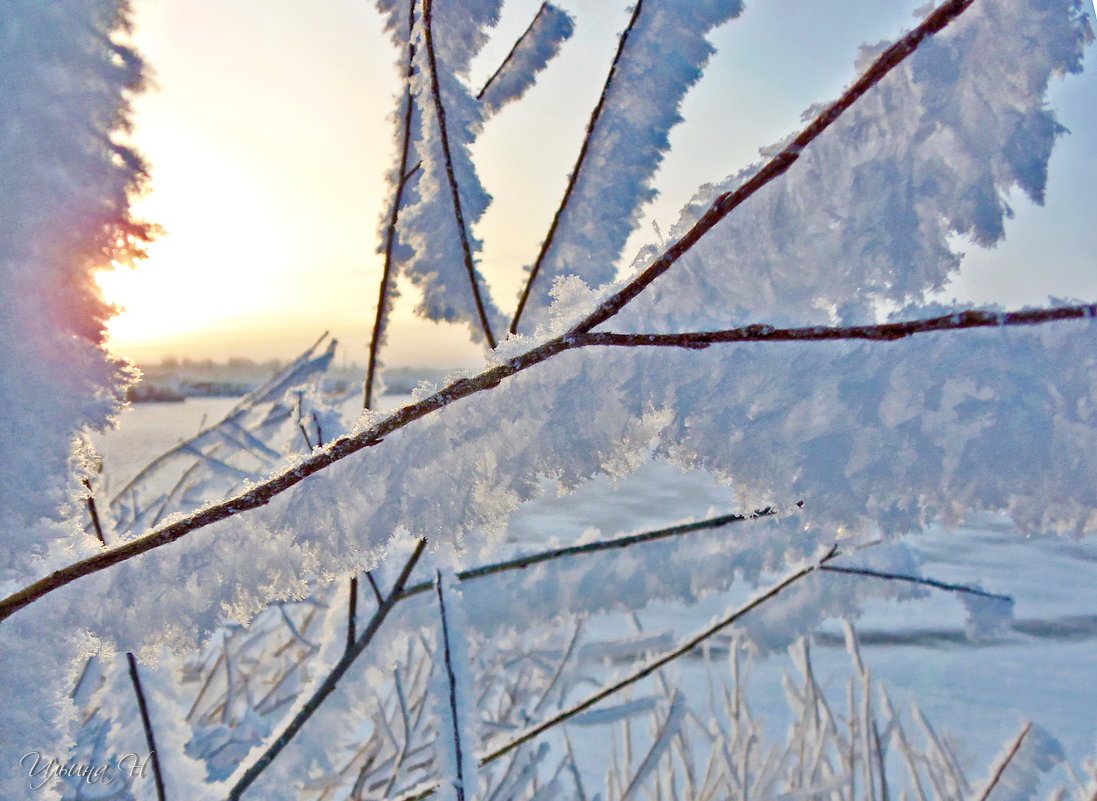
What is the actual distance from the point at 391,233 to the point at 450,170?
0.27ft

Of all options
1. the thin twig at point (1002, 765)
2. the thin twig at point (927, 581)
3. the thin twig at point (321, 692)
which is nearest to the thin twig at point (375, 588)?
the thin twig at point (321, 692)

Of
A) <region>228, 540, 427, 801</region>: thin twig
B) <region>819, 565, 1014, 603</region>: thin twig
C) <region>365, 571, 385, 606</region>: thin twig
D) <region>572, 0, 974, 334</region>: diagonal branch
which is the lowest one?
<region>228, 540, 427, 801</region>: thin twig

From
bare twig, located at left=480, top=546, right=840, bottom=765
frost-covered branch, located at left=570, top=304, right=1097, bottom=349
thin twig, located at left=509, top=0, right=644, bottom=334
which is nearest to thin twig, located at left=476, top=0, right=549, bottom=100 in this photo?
thin twig, located at left=509, top=0, right=644, bottom=334

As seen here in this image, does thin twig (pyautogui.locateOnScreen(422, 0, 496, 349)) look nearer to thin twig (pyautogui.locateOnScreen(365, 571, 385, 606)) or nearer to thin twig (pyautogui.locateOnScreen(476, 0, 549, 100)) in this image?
thin twig (pyautogui.locateOnScreen(476, 0, 549, 100))

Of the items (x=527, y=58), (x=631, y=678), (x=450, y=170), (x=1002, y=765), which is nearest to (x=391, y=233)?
(x=450, y=170)

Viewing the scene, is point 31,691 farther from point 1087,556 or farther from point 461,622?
point 1087,556

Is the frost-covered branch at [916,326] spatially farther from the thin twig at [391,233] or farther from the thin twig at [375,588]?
the thin twig at [375,588]

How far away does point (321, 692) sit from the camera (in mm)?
600

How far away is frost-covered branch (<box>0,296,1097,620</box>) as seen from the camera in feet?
0.97

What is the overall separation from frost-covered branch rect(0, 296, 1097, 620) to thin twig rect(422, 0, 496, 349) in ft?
0.83

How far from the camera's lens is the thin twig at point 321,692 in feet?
1.86

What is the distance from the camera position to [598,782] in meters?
1.62

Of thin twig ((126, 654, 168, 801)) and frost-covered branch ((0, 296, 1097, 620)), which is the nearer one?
frost-covered branch ((0, 296, 1097, 620))

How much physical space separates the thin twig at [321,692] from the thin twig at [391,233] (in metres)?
0.17
